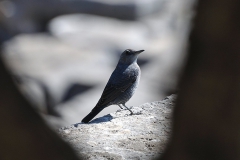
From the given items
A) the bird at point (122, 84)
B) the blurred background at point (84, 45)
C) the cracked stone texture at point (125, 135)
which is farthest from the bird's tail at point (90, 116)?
the blurred background at point (84, 45)

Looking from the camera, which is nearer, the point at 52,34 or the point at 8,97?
the point at 8,97

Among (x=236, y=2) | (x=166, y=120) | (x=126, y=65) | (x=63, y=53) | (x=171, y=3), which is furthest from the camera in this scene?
(x=171, y=3)

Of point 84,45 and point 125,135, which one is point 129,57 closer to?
point 125,135

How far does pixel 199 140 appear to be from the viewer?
170cm

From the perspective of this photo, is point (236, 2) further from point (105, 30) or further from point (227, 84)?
point (105, 30)

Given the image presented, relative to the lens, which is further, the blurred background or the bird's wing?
the blurred background

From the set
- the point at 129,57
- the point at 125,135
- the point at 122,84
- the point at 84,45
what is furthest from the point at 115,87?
the point at 84,45

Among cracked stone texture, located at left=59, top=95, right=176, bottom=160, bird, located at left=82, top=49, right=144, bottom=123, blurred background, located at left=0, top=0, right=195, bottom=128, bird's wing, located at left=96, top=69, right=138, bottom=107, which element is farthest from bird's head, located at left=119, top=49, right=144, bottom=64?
blurred background, located at left=0, top=0, right=195, bottom=128

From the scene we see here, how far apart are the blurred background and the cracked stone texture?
3.44 meters

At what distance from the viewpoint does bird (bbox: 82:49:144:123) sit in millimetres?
6273

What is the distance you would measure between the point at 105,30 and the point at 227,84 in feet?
41.6

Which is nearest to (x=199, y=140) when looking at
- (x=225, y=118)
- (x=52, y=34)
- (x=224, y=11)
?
(x=225, y=118)

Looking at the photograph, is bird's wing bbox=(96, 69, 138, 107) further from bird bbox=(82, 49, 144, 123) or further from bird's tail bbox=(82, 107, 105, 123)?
bird's tail bbox=(82, 107, 105, 123)

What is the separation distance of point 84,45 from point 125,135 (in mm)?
8810
